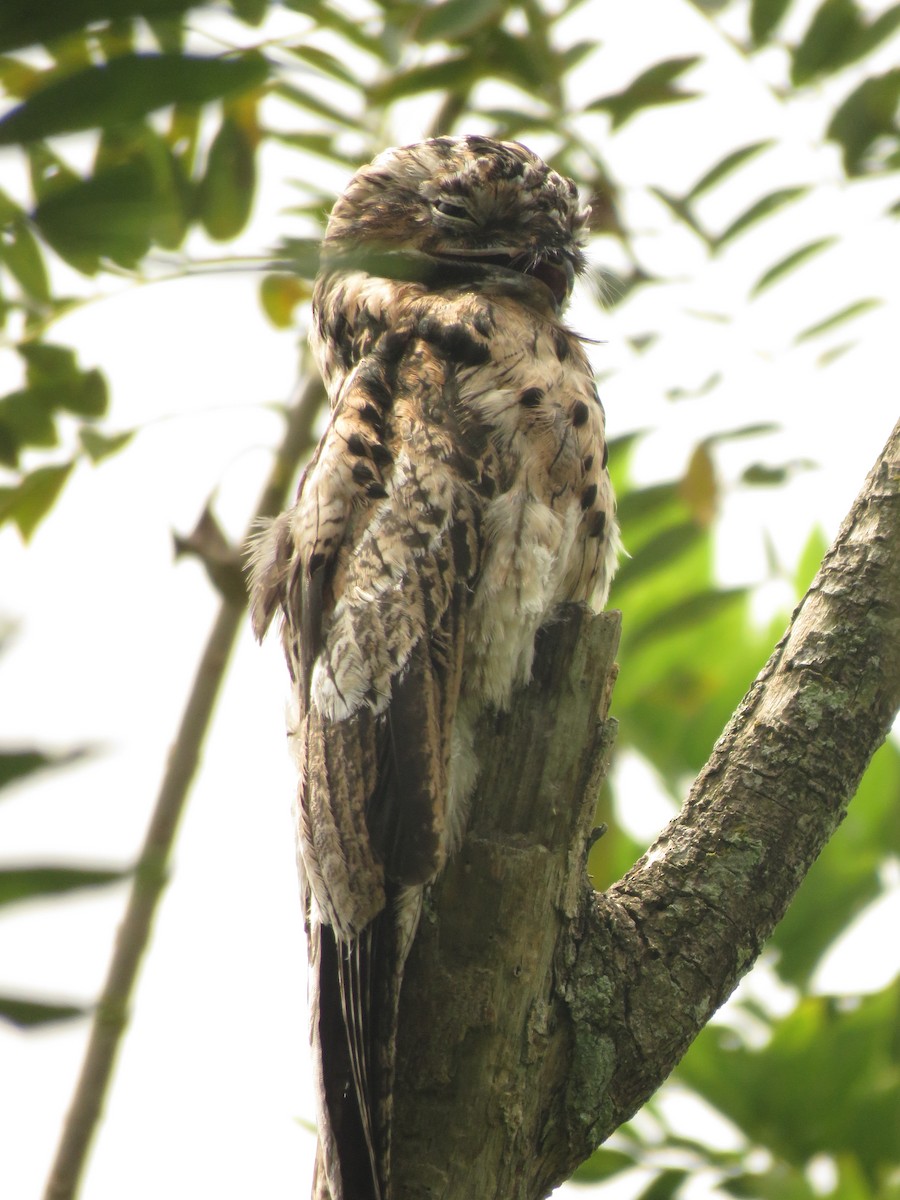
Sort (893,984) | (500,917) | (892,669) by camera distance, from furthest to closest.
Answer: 1. (893,984)
2. (892,669)
3. (500,917)

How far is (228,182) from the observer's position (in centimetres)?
329

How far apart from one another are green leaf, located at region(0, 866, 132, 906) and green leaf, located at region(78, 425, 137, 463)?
246 cm

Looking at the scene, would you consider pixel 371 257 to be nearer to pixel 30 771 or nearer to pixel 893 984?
pixel 30 771

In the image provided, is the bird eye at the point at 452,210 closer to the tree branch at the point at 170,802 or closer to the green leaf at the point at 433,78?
the green leaf at the point at 433,78

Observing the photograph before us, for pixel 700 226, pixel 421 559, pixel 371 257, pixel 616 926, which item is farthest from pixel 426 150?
pixel 371 257

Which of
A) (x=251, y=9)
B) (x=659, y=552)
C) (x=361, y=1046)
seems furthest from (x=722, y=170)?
(x=251, y=9)

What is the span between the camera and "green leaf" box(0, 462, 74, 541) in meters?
3.14

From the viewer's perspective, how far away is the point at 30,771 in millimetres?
835

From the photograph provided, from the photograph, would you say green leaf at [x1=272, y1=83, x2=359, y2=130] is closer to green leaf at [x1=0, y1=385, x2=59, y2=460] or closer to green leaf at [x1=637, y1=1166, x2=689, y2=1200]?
green leaf at [x1=0, y1=385, x2=59, y2=460]

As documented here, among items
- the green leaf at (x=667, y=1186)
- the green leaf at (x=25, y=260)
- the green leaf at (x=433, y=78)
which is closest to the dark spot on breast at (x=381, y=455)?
the green leaf at (x=25, y=260)

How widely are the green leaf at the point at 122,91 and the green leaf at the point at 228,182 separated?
7.98 feet

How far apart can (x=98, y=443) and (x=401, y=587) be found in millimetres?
1195

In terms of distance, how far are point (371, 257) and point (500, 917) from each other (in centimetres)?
159

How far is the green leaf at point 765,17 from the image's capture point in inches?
Answer: 147
